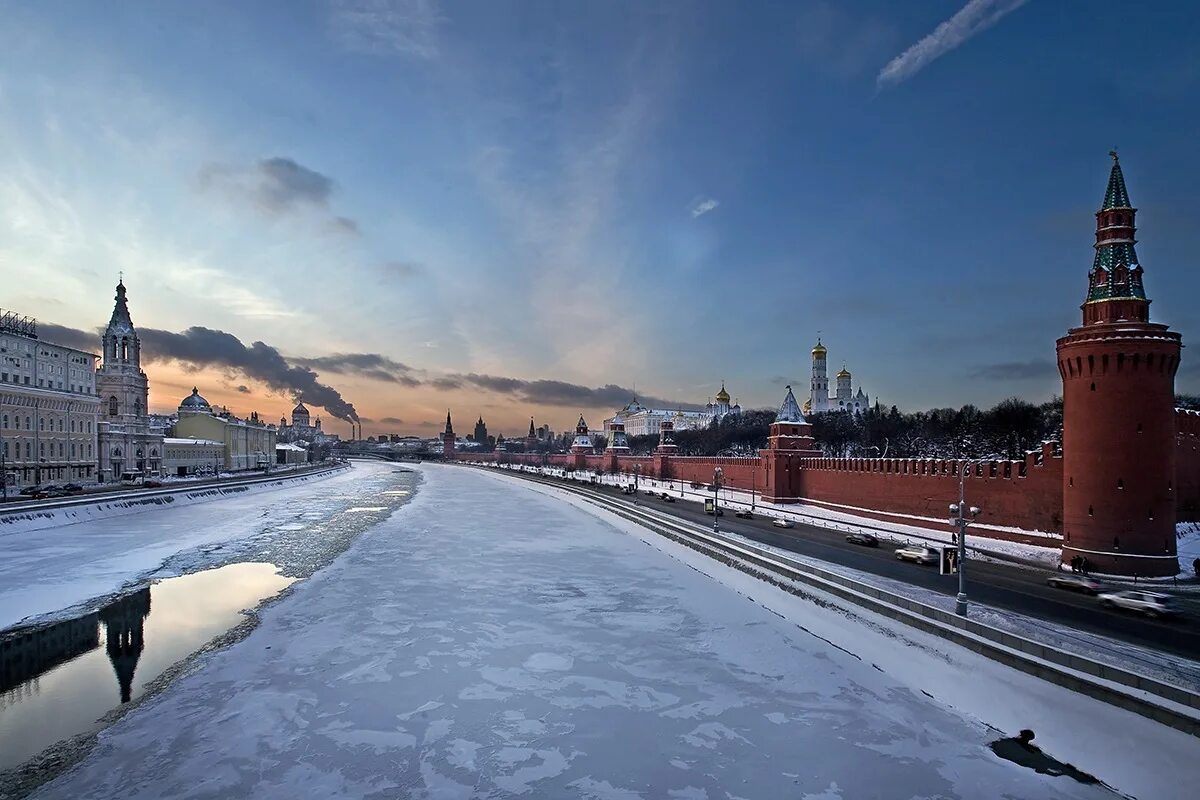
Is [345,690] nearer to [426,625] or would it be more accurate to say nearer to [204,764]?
[204,764]

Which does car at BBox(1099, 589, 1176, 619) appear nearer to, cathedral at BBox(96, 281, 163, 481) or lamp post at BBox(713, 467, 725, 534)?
lamp post at BBox(713, 467, 725, 534)

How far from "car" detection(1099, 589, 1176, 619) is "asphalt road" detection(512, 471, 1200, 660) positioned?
19cm

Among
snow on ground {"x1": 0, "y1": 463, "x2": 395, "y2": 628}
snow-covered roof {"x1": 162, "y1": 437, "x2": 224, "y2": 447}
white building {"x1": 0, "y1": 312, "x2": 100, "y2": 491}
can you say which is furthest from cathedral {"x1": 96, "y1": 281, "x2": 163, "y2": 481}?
snow on ground {"x1": 0, "y1": 463, "x2": 395, "y2": 628}

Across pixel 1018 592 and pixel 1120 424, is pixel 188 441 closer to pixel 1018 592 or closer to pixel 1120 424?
pixel 1018 592

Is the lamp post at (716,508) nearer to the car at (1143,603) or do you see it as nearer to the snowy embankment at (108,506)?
the car at (1143,603)

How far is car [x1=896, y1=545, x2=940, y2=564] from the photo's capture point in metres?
21.9

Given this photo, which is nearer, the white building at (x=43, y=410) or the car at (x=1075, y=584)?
the car at (x=1075, y=584)

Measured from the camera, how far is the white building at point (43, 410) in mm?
47344

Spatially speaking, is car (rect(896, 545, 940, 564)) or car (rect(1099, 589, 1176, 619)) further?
car (rect(896, 545, 940, 564))

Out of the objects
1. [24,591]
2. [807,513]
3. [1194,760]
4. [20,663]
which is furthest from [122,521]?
[1194,760]

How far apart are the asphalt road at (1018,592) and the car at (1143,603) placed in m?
0.19

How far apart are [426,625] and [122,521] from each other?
32.8m

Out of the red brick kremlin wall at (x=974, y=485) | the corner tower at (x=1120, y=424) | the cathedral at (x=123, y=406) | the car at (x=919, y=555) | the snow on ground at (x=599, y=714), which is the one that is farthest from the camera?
the cathedral at (x=123, y=406)

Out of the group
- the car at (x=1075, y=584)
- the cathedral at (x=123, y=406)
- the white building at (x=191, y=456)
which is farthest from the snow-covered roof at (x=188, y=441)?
the car at (x=1075, y=584)
